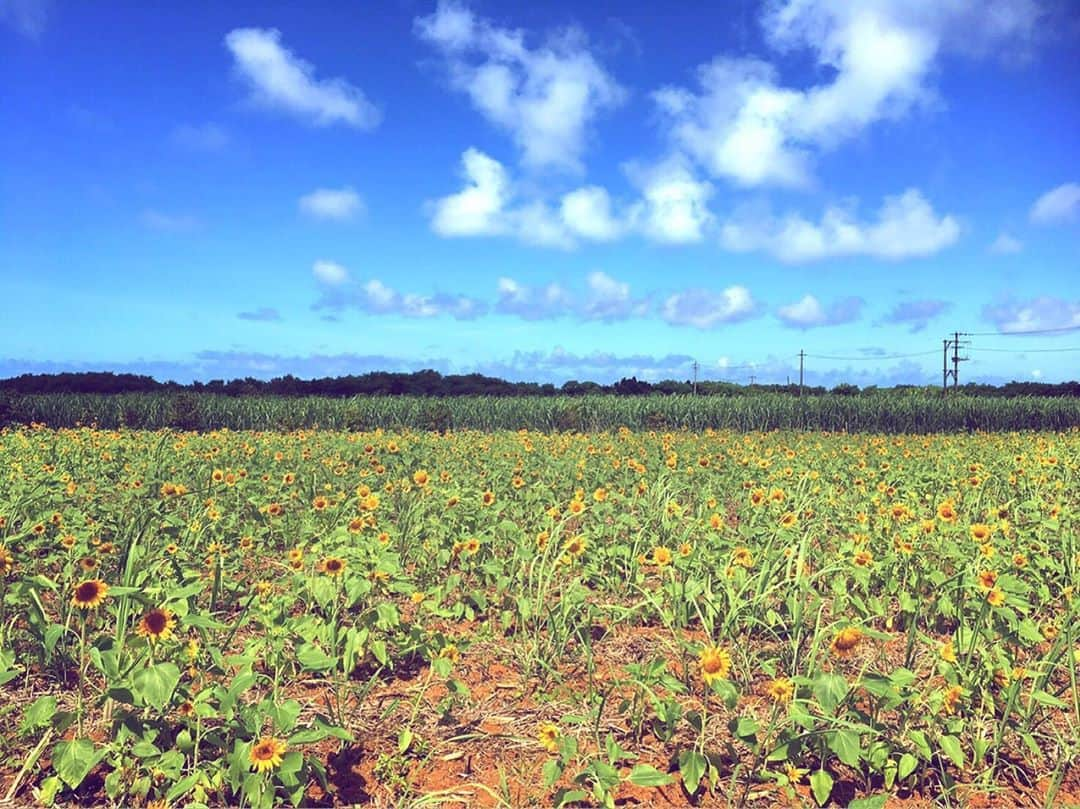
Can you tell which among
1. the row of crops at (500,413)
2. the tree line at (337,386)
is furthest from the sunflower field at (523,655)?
the tree line at (337,386)

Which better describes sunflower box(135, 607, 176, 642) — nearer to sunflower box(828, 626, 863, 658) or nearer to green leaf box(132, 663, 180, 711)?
green leaf box(132, 663, 180, 711)

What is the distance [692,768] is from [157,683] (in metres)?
1.70

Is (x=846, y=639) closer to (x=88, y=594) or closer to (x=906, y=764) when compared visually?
(x=906, y=764)

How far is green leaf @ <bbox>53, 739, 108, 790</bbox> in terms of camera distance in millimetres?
2473

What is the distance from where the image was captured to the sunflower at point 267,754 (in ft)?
8.00

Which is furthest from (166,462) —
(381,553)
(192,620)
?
(192,620)

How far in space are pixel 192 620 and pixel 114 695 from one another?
32 centimetres

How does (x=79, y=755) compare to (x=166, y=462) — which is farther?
(x=166, y=462)

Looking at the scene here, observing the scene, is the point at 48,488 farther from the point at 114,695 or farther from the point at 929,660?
the point at 929,660

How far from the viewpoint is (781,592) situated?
13.9 feet

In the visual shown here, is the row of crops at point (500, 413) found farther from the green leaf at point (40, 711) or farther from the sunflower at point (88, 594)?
the green leaf at point (40, 711)

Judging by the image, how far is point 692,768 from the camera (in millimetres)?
2574

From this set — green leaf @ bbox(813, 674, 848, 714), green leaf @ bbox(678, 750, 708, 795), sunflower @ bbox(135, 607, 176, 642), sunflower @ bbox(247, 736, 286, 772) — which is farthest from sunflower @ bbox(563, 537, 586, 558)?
sunflower @ bbox(135, 607, 176, 642)

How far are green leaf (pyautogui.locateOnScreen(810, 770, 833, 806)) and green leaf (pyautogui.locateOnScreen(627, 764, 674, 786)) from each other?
532 millimetres
